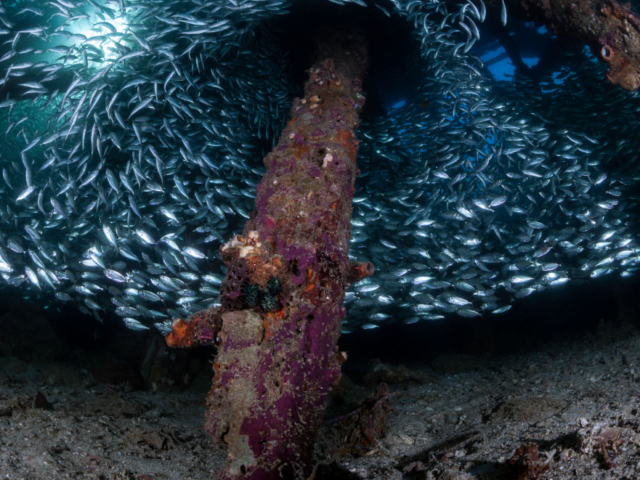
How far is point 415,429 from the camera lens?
4090mm

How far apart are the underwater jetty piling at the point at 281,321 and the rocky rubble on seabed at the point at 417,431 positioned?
3.10ft

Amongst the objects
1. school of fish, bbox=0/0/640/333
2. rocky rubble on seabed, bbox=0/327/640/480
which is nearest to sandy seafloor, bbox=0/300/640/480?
rocky rubble on seabed, bbox=0/327/640/480

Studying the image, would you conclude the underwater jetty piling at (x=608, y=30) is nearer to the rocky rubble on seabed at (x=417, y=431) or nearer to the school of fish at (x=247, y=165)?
the school of fish at (x=247, y=165)

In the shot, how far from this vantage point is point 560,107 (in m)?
8.65

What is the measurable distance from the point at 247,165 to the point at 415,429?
6.02 m

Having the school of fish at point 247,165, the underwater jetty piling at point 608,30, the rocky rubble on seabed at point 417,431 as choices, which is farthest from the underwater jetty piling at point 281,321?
the underwater jetty piling at point 608,30

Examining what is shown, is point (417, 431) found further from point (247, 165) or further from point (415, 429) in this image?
point (247, 165)

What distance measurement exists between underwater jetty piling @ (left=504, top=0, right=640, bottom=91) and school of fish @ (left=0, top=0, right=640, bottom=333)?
1.35m

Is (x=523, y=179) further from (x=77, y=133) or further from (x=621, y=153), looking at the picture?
(x=77, y=133)

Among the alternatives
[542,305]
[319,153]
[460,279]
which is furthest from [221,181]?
[542,305]

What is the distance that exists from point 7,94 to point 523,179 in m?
11.6

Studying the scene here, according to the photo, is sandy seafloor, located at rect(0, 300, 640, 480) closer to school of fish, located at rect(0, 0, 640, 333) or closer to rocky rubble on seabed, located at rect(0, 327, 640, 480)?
rocky rubble on seabed, located at rect(0, 327, 640, 480)

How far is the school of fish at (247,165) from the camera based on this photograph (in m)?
6.58

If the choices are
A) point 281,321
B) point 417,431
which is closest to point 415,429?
point 417,431
